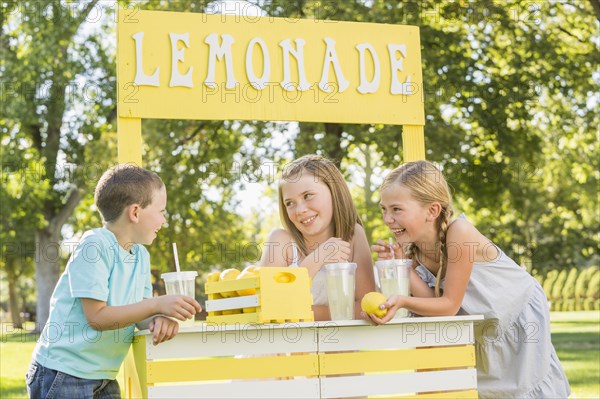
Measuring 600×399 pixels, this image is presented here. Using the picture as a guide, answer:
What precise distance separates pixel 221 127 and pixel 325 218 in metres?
11.1

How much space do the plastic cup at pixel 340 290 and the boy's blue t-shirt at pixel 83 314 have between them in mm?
783

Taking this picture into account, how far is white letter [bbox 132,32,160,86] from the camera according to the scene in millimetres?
4613

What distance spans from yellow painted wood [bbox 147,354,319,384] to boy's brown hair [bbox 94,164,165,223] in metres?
0.65

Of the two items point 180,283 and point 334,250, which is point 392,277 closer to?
point 334,250

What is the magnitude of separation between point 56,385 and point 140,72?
89.3 inches

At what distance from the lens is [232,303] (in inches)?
113

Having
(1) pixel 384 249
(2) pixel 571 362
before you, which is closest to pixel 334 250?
(1) pixel 384 249

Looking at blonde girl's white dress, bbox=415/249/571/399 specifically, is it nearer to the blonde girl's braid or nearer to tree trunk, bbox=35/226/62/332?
the blonde girl's braid

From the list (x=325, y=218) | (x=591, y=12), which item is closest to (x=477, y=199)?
(x=591, y=12)

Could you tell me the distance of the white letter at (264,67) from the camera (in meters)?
4.84

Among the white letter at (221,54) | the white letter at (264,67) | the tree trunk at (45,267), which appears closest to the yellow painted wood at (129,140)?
the white letter at (221,54)

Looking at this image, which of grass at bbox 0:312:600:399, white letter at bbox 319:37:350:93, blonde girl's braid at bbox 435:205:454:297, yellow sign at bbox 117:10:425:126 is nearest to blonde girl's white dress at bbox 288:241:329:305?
blonde girl's braid at bbox 435:205:454:297

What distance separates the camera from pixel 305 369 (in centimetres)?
282

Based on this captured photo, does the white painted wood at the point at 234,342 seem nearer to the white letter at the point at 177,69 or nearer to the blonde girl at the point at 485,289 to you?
the blonde girl at the point at 485,289
